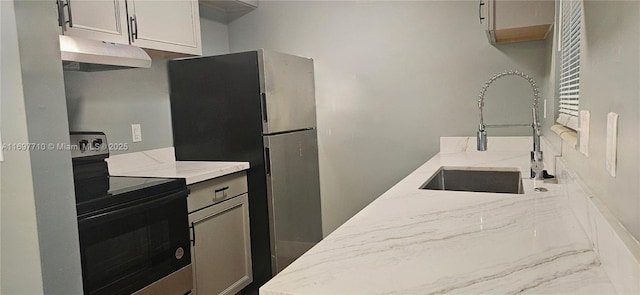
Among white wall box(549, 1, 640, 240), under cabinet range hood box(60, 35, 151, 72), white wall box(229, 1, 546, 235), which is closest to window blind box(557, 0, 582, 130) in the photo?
white wall box(549, 1, 640, 240)

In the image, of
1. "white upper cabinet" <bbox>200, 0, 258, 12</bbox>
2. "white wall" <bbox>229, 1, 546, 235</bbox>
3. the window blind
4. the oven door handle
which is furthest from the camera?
"white upper cabinet" <bbox>200, 0, 258, 12</bbox>

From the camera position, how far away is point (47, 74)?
50.0 inches

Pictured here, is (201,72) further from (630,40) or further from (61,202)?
(630,40)

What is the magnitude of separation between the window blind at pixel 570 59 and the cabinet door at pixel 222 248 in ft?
5.79

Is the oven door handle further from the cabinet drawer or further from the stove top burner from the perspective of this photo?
the cabinet drawer

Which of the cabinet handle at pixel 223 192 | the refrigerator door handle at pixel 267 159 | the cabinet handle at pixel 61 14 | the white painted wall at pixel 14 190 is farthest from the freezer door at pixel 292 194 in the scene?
the white painted wall at pixel 14 190

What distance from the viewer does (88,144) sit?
7.14 ft

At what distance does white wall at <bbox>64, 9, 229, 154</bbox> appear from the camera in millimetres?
2299

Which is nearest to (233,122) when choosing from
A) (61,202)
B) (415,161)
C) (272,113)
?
(272,113)

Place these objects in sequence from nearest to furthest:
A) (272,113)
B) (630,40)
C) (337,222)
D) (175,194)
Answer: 1. (630,40)
2. (175,194)
3. (272,113)
4. (337,222)

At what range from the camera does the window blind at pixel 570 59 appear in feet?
4.69

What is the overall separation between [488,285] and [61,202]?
3.97ft

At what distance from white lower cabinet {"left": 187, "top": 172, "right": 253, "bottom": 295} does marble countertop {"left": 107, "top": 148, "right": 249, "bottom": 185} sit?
6 cm

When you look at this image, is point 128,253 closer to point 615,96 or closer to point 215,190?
point 215,190
